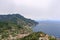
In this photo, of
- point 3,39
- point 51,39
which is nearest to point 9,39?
point 3,39

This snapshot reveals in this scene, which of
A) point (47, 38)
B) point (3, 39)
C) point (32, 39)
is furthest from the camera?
point (3, 39)

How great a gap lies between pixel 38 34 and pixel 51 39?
6977 millimetres

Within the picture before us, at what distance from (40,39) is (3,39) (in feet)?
132

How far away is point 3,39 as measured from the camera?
378 ft

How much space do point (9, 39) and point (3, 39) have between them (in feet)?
Answer: 20.2

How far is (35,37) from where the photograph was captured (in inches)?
3103

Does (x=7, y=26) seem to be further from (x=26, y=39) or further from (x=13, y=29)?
(x=26, y=39)

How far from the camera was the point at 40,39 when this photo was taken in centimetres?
7956

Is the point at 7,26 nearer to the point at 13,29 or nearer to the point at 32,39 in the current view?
the point at 13,29

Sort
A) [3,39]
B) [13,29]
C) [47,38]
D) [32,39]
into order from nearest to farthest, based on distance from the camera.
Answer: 1. [32,39]
2. [47,38]
3. [3,39]
4. [13,29]

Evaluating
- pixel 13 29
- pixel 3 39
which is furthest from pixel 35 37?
pixel 13 29

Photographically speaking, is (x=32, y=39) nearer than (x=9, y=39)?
Yes

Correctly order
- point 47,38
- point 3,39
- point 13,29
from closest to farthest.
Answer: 1. point 47,38
2. point 3,39
3. point 13,29

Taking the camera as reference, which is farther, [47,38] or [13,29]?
[13,29]
